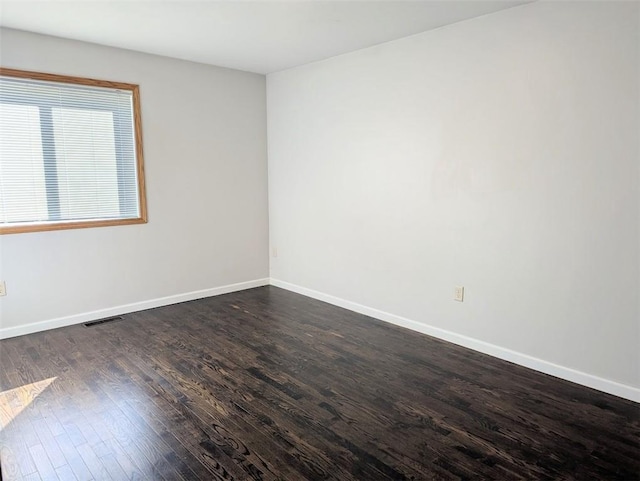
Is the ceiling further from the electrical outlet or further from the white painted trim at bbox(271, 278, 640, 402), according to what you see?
the white painted trim at bbox(271, 278, 640, 402)

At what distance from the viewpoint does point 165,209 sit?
4129mm

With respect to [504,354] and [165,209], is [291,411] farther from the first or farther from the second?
[165,209]

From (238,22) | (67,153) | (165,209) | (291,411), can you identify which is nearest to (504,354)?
(291,411)

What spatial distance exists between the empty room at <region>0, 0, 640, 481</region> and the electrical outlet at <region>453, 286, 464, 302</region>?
0.04 feet

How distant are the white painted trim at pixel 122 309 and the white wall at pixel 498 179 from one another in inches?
45.2

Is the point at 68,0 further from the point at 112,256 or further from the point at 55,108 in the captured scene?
the point at 112,256

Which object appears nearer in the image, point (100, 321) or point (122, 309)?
point (100, 321)

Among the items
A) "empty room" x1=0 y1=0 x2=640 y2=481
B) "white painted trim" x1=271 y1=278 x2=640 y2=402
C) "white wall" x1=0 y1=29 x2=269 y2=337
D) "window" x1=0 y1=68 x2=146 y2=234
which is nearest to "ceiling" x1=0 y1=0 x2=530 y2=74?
"empty room" x1=0 y1=0 x2=640 y2=481

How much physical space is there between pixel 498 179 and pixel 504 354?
1.23m

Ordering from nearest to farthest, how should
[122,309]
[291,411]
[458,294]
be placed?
1. [291,411]
2. [458,294]
3. [122,309]

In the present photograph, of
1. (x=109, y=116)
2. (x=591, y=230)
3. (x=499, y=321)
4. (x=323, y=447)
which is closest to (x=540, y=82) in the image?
(x=591, y=230)

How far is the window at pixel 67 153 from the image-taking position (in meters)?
3.29

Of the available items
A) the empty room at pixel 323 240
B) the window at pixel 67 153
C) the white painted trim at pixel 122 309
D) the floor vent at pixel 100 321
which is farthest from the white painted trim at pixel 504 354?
the window at pixel 67 153

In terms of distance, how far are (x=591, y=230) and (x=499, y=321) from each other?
870mm
